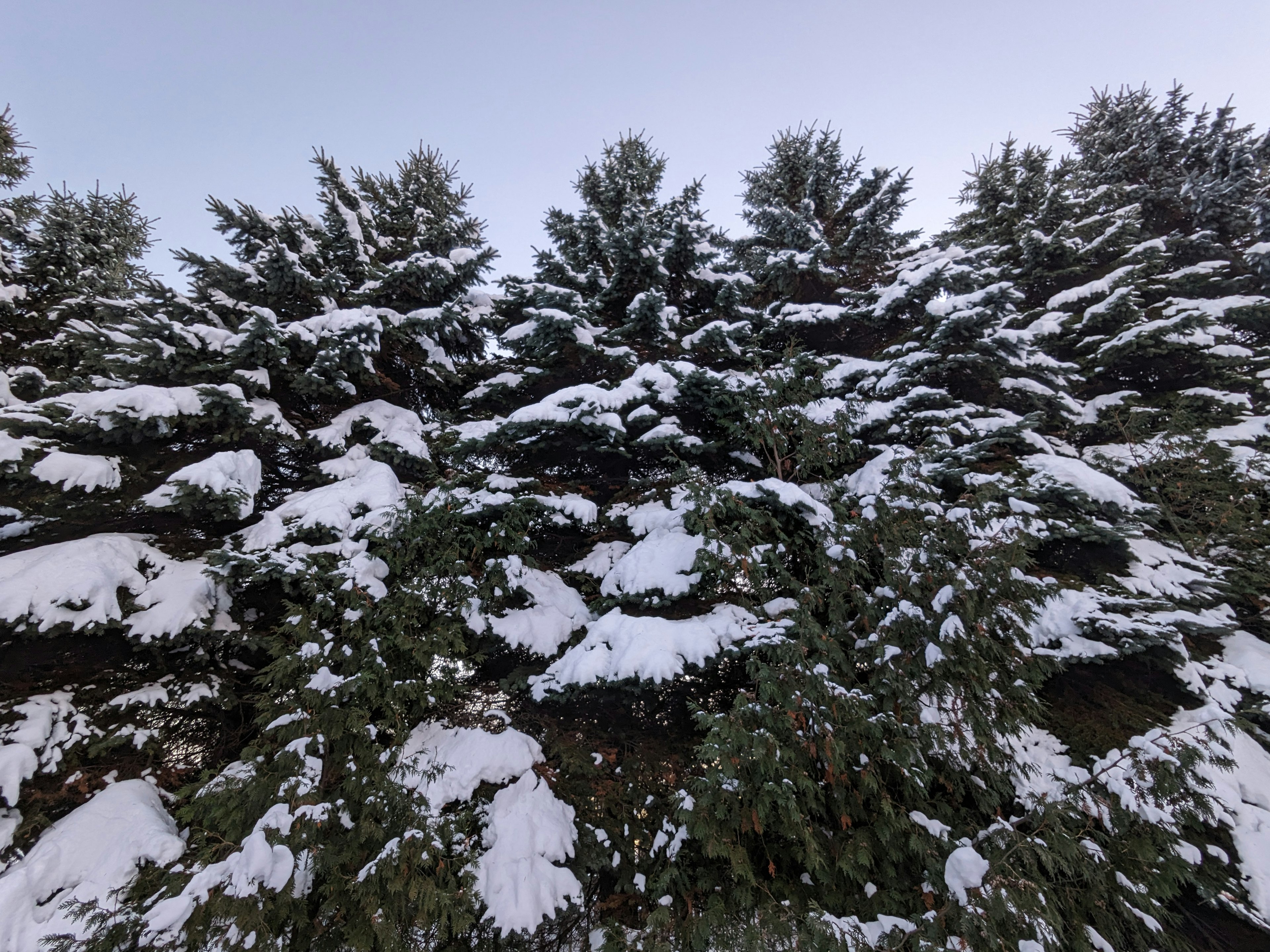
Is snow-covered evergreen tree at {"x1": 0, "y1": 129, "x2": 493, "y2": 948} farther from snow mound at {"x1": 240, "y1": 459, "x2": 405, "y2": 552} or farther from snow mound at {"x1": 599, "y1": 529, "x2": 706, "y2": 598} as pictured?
snow mound at {"x1": 599, "y1": 529, "x2": 706, "y2": 598}

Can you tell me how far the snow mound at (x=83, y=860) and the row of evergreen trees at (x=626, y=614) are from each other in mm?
30

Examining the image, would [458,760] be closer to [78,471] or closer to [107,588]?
[107,588]

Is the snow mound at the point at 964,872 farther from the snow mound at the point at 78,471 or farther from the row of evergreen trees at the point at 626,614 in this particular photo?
the snow mound at the point at 78,471

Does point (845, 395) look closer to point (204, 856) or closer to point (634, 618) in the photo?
point (634, 618)

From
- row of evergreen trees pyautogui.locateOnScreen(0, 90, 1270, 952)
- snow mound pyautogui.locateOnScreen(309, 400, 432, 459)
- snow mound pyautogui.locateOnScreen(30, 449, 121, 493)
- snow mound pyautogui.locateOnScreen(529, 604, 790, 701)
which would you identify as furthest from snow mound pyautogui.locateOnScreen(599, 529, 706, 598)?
snow mound pyautogui.locateOnScreen(30, 449, 121, 493)

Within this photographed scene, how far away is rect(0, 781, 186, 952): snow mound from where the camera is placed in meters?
2.79

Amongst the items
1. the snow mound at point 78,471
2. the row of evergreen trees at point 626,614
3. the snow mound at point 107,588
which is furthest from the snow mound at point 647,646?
the snow mound at point 78,471

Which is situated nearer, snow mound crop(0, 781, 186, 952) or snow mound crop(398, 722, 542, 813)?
snow mound crop(0, 781, 186, 952)

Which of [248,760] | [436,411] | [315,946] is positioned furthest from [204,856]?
[436,411]

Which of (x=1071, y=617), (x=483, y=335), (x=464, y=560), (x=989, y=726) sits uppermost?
(x=483, y=335)

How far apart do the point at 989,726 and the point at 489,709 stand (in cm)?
438

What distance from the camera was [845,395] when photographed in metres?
6.48

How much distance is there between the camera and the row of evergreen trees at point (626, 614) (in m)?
3.04

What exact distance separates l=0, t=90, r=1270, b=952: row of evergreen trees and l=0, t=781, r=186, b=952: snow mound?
0.10ft
